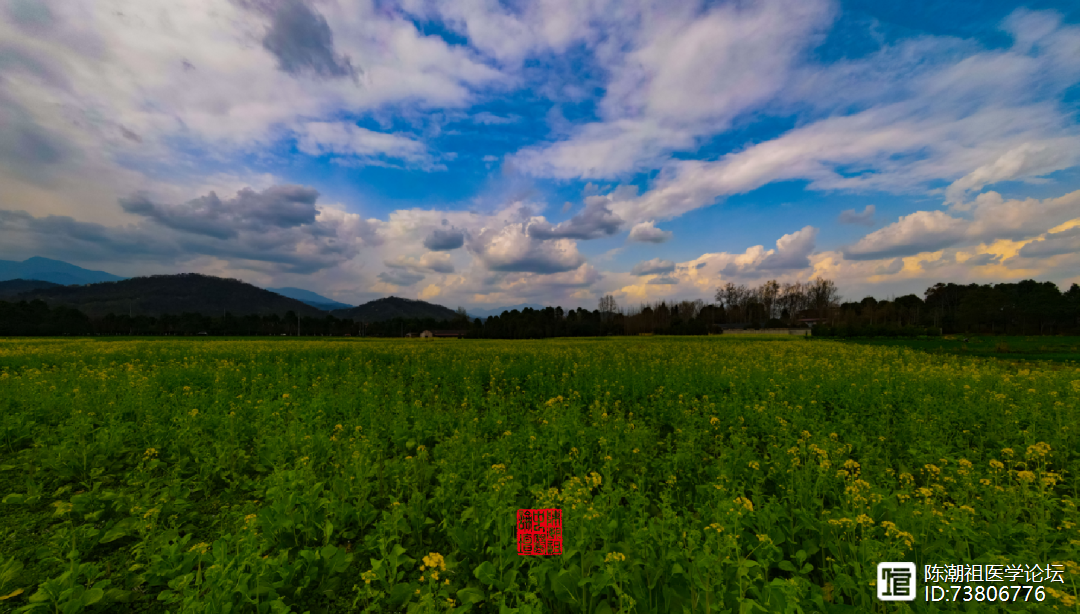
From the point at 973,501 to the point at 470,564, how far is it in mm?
6206

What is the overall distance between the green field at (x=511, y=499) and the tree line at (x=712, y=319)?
63905mm

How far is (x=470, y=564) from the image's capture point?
423cm

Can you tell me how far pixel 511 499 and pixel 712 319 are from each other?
374ft

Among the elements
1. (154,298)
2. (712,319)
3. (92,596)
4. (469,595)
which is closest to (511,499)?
(469,595)

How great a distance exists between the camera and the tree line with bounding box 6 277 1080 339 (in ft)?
227

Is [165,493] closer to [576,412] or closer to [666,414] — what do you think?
[576,412]

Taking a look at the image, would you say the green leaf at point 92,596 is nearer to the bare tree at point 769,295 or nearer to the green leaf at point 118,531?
the green leaf at point 118,531

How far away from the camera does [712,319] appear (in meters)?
107

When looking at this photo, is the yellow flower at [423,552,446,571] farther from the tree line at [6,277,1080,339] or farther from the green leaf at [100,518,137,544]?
the tree line at [6,277,1080,339]

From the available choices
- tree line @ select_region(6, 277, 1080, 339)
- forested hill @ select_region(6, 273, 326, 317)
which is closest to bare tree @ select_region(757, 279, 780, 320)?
tree line @ select_region(6, 277, 1080, 339)

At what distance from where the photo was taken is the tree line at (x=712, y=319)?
6931 cm

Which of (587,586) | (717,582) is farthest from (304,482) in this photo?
(717,582)

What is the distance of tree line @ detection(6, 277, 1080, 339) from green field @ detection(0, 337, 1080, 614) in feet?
210

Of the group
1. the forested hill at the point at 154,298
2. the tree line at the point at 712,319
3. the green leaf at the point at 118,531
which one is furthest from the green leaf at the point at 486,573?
the forested hill at the point at 154,298
